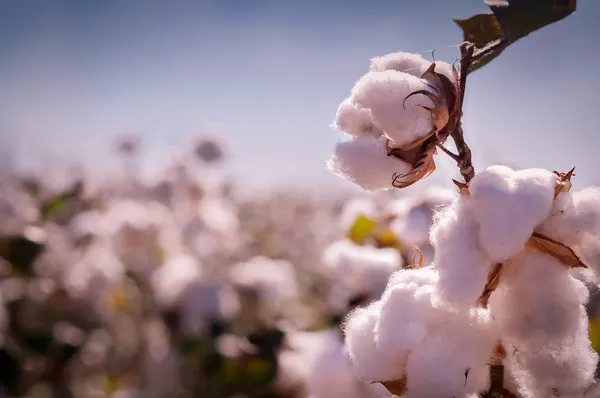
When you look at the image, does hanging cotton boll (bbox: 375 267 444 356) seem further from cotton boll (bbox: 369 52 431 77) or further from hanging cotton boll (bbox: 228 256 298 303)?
A: hanging cotton boll (bbox: 228 256 298 303)

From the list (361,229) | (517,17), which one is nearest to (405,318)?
(517,17)

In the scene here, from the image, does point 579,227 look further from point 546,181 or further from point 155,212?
point 155,212

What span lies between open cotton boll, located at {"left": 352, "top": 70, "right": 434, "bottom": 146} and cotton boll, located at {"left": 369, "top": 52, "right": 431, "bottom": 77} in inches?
1.1

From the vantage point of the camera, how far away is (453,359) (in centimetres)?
45

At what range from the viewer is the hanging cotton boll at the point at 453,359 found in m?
0.44

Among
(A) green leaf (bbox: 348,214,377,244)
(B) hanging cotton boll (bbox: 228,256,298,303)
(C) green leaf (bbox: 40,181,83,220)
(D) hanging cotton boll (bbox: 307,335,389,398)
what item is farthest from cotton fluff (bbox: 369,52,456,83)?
(C) green leaf (bbox: 40,181,83,220)

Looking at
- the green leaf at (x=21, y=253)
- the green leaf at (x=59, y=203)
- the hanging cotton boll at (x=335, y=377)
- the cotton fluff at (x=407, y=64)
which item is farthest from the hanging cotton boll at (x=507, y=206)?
the green leaf at (x=59, y=203)

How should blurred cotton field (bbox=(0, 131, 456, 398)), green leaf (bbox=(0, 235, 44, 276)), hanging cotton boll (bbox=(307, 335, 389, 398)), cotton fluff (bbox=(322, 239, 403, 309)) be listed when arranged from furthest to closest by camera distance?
green leaf (bbox=(0, 235, 44, 276)) → blurred cotton field (bbox=(0, 131, 456, 398)) → cotton fluff (bbox=(322, 239, 403, 309)) → hanging cotton boll (bbox=(307, 335, 389, 398))

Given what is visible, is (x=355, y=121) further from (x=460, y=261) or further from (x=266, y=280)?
(x=266, y=280)

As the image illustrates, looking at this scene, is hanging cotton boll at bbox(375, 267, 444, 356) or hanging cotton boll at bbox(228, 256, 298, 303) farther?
hanging cotton boll at bbox(228, 256, 298, 303)

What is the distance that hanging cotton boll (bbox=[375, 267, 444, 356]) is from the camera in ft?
1.49

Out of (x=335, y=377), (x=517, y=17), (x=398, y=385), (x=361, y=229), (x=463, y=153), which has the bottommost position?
(x=335, y=377)

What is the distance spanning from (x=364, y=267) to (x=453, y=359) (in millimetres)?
479

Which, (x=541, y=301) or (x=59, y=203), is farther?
(x=59, y=203)
